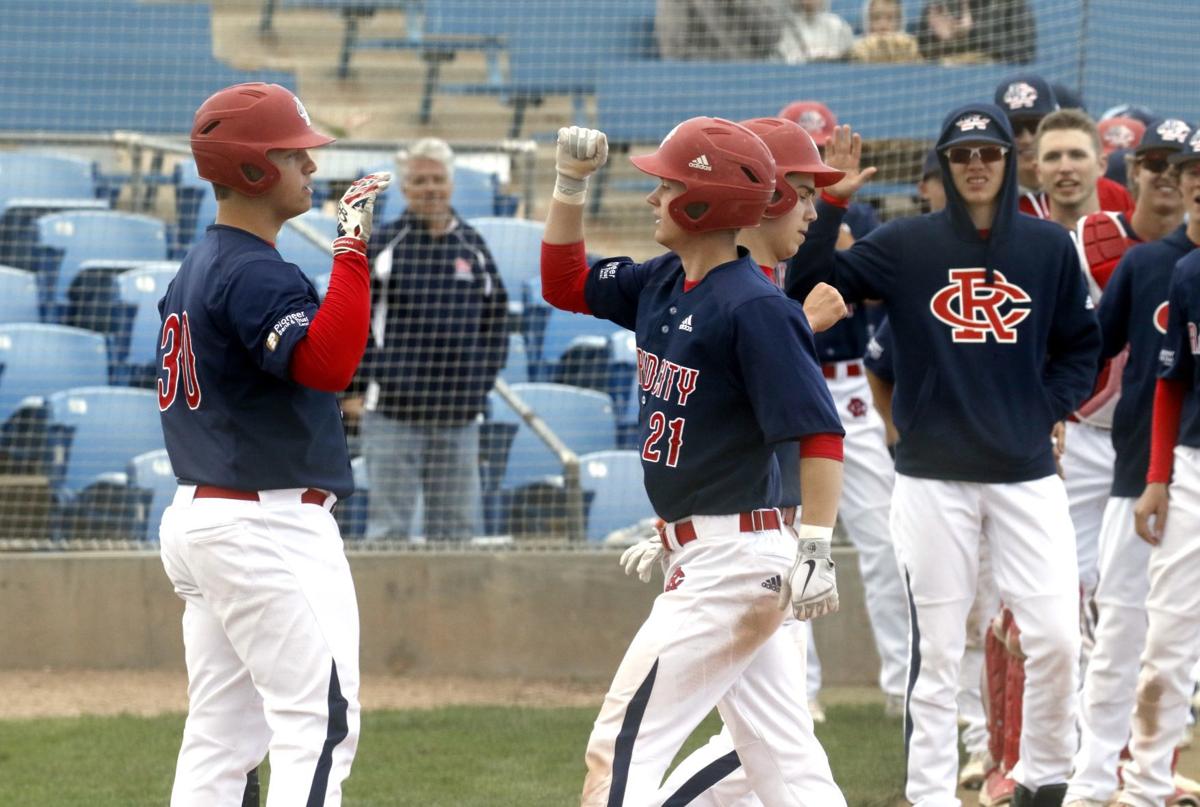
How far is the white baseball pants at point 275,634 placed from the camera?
3.42 meters

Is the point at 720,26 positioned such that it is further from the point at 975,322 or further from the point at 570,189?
the point at 570,189

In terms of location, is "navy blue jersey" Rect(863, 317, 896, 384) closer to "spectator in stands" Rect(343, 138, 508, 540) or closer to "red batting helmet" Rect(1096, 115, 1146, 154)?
"red batting helmet" Rect(1096, 115, 1146, 154)

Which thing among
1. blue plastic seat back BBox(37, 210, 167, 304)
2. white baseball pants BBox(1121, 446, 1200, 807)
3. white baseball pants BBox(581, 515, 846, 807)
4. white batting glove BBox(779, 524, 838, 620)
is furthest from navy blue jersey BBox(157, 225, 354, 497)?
blue plastic seat back BBox(37, 210, 167, 304)

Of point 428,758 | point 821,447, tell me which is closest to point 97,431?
point 428,758

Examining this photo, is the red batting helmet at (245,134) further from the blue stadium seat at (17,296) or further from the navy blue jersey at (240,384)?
the blue stadium seat at (17,296)

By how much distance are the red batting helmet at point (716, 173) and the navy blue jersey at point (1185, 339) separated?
65.4 inches

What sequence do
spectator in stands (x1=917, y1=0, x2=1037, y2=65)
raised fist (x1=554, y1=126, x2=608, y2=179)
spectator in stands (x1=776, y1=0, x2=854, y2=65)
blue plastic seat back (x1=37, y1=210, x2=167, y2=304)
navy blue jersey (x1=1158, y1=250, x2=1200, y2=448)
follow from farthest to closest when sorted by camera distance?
spectator in stands (x1=776, y1=0, x2=854, y2=65), spectator in stands (x1=917, y1=0, x2=1037, y2=65), blue plastic seat back (x1=37, y1=210, x2=167, y2=304), navy blue jersey (x1=1158, y1=250, x2=1200, y2=448), raised fist (x1=554, y1=126, x2=608, y2=179)

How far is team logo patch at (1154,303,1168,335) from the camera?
16.3ft

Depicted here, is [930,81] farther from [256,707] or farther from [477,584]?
[256,707]

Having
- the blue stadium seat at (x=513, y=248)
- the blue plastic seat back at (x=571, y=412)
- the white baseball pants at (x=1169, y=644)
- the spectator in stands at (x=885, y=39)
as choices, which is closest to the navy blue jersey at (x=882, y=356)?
the white baseball pants at (x=1169, y=644)

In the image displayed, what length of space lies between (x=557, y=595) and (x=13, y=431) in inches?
106

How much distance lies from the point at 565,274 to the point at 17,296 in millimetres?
5273

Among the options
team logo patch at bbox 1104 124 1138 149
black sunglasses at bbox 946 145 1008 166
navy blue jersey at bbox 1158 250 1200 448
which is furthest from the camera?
team logo patch at bbox 1104 124 1138 149

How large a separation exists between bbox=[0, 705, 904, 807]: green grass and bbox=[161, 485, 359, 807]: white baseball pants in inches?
61.4
